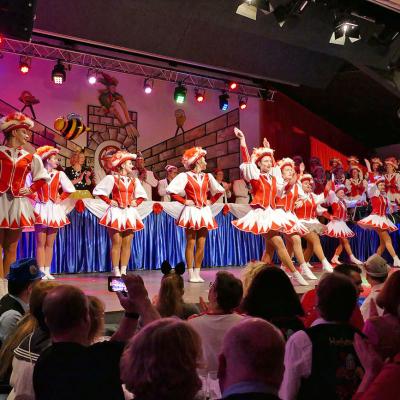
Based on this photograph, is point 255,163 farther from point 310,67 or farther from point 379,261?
point 310,67

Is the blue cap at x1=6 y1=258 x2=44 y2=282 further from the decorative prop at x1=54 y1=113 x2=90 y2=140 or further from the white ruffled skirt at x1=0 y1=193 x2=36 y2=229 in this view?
the decorative prop at x1=54 y1=113 x2=90 y2=140

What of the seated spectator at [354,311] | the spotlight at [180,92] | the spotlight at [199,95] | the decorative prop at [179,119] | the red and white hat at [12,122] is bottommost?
the seated spectator at [354,311]

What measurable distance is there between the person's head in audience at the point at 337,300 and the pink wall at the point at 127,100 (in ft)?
29.9

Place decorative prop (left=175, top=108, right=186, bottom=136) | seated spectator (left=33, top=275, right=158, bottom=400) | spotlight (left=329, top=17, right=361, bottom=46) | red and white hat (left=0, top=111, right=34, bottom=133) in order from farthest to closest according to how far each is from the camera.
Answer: decorative prop (left=175, top=108, right=186, bottom=136)
spotlight (left=329, top=17, right=361, bottom=46)
red and white hat (left=0, top=111, right=34, bottom=133)
seated spectator (left=33, top=275, right=158, bottom=400)

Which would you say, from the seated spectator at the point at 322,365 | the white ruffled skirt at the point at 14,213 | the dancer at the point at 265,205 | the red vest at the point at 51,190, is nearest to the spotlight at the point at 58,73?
the red vest at the point at 51,190

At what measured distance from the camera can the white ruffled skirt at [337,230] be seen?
8.49 meters

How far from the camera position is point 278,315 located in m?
2.21

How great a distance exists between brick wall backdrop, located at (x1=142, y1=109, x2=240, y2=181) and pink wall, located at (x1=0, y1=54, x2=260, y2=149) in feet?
0.59

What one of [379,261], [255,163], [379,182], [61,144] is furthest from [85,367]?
[61,144]

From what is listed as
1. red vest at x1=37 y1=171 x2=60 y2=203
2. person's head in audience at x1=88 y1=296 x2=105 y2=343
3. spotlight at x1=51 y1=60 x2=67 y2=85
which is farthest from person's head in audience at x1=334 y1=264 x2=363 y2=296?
spotlight at x1=51 y1=60 x2=67 y2=85

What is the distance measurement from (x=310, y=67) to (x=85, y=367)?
10.6 meters

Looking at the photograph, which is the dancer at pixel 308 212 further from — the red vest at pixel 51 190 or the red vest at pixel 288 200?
the red vest at pixel 51 190

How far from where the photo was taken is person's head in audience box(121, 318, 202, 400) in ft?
3.66

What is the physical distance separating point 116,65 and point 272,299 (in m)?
9.31
